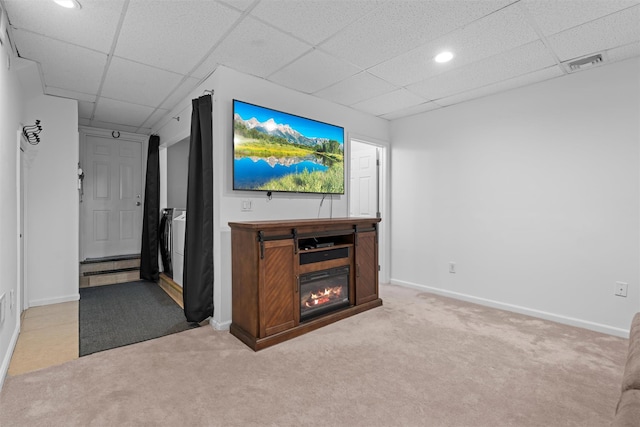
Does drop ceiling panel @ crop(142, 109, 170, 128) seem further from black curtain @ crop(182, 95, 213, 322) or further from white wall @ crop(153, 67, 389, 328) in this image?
black curtain @ crop(182, 95, 213, 322)

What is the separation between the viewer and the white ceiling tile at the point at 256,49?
235 cm

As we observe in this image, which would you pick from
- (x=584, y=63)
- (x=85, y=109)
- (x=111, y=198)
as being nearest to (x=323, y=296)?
(x=584, y=63)

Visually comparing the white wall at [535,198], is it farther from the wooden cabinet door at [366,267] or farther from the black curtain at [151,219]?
the black curtain at [151,219]

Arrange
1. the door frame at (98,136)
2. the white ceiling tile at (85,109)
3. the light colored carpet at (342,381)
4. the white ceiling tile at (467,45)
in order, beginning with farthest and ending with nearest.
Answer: the door frame at (98,136)
the white ceiling tile at (85,109)
the white ceiling tile at (467,45)
the light colored carpet at (342,381)

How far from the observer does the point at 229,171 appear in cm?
301

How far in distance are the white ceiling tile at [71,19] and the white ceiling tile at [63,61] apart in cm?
15

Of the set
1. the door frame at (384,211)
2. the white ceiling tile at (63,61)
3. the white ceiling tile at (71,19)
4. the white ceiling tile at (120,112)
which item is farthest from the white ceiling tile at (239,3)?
the door frame at (384,211)

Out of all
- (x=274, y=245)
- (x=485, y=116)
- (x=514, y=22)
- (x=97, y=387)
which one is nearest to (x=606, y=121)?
(x=485, y=116)

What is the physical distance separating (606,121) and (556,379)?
2359 millimetres

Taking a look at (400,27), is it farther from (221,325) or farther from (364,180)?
(221,325)

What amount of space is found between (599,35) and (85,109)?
549cm

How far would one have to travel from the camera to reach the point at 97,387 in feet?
6.59

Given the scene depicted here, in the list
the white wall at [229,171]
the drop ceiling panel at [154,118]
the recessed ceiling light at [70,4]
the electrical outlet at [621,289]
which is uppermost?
the drop ceiling panel at [154,118]

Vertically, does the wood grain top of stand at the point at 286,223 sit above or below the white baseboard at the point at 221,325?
above
